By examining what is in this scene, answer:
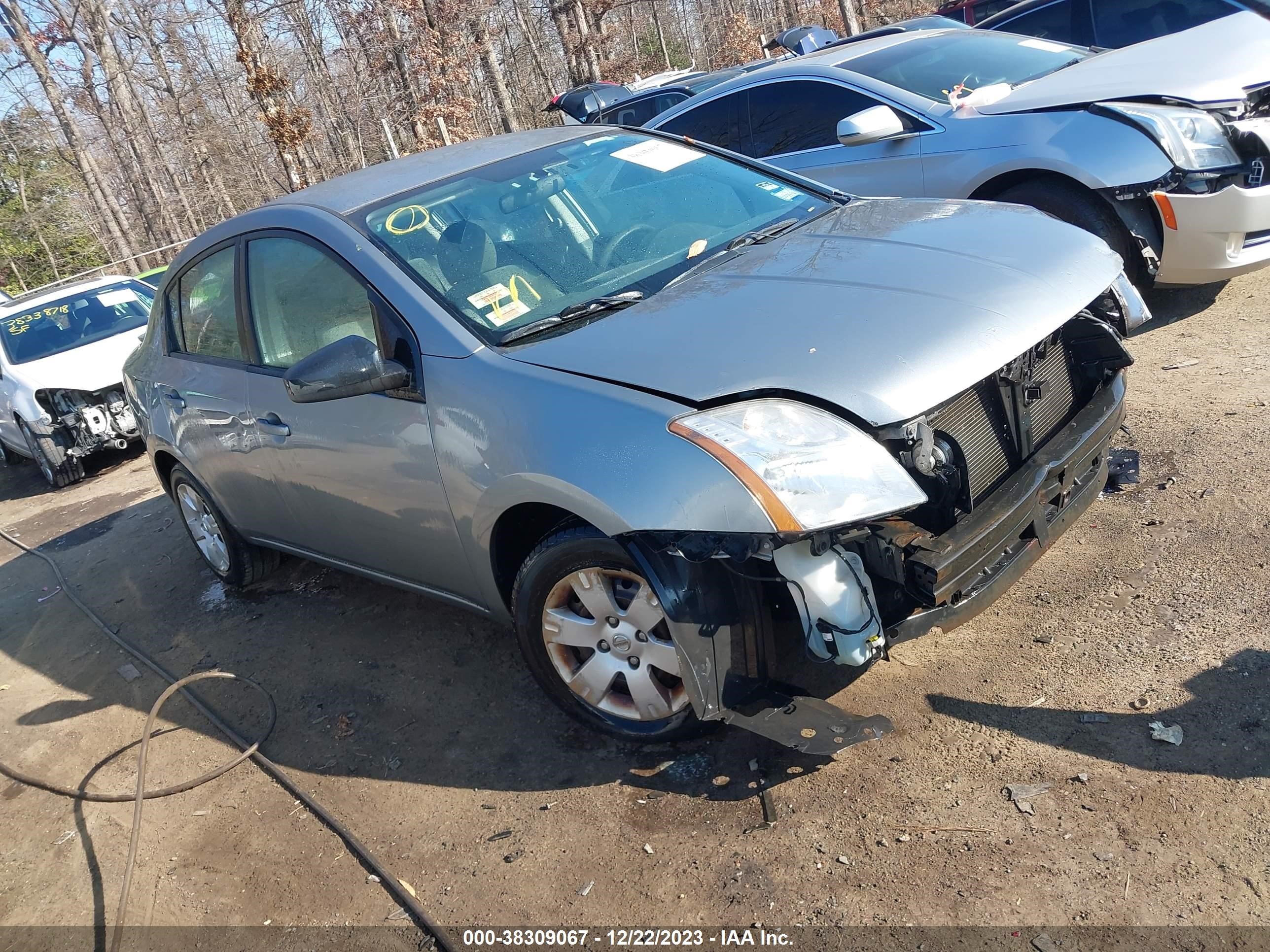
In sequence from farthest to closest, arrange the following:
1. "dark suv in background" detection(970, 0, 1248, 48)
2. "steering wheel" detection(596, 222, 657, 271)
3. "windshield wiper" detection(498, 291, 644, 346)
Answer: "dark suv in background" detection(970, 0, 1248, 48) → "steering wheel" detection(596, 222, 657, 271) → "windshield wiper" detection(498, 291, 644, 346)

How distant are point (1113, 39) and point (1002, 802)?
761 cm

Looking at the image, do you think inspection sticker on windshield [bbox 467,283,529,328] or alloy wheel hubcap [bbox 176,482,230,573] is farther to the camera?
alloy wheel hubcap [bbox 176,482,230,573]

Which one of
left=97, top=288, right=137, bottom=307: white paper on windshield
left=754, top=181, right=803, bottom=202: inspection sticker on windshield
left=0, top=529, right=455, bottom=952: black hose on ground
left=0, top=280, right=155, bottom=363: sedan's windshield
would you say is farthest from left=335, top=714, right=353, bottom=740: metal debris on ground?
left=97, top=288, right=137, bottom=307: white paper on windshield

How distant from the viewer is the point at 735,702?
107 inches

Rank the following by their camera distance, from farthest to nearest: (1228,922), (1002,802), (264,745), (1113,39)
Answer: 1. (1113,39)
2. (264,745)
3. (1002,802)
4. (1228,922)

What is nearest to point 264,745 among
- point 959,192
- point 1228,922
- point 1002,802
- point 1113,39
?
point 1002,802

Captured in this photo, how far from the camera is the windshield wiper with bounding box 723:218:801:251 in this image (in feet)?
11.6

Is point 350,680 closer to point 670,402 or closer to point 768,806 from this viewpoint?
point 768,806

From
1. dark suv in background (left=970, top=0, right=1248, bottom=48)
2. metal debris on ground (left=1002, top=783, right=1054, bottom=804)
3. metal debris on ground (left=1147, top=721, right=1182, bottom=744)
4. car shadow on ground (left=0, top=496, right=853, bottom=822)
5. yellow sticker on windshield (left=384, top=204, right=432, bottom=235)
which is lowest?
metal debris on ground (left=1147, top=721, right=1182, bottom=744)

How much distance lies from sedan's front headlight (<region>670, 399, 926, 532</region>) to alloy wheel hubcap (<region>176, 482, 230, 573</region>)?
11.4ft

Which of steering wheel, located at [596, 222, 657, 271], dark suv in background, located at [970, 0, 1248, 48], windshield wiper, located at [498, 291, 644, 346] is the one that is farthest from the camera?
dark suv in background, located at [970, 0, 1248, 48]

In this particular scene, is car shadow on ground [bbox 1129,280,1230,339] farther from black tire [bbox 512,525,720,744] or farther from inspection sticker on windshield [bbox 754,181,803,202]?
black tire [bbox 512,525,720,744]

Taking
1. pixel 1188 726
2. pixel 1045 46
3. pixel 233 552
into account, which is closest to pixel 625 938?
pixel 1188 726

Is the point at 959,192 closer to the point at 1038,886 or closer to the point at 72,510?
the point at 1038,886
